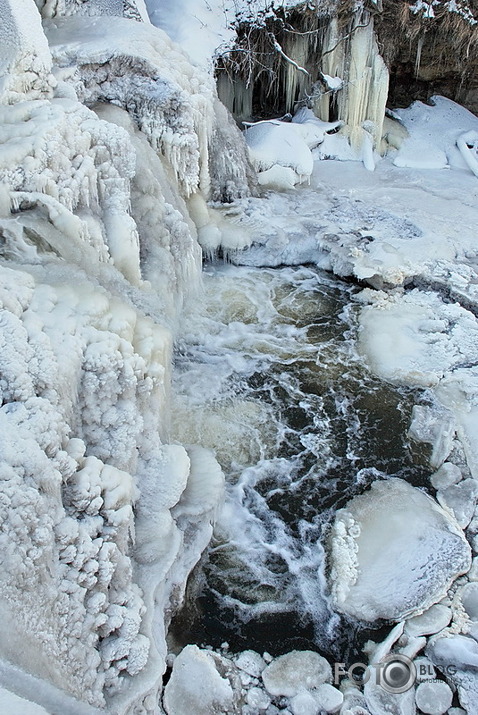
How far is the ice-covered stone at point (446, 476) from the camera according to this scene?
14.0 feet

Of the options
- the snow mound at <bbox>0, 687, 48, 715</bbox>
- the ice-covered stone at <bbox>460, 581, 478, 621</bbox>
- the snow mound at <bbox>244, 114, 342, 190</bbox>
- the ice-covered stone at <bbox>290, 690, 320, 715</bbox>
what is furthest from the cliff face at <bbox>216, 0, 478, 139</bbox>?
the snow mound at <bbox>0, 687, 48, 715</bbox>

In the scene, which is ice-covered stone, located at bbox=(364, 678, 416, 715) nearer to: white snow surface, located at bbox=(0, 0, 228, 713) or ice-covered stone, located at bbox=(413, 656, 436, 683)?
ice-covered stone, located at bbox=(413, 656, 436, 683)

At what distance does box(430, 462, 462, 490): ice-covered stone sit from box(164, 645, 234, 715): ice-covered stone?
6.79ft

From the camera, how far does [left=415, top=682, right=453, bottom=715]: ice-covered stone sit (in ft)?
9.78

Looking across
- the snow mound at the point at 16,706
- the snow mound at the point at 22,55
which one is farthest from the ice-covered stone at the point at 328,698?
the snow mound at the point at 22,55

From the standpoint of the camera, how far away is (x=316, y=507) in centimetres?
414

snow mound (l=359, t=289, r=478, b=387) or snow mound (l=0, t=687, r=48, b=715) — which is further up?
snow mound (l=0, t=687, r=48, b=715)

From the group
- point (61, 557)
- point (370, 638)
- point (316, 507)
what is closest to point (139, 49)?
point (316, 507)

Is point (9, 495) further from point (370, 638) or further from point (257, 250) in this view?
point (257, 250)

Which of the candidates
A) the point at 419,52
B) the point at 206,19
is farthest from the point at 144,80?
the point at 419,52

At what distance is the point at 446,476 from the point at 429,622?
4.02ft

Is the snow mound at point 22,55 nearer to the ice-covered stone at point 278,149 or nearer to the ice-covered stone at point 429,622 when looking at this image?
the ice-covered stone at point 278,149

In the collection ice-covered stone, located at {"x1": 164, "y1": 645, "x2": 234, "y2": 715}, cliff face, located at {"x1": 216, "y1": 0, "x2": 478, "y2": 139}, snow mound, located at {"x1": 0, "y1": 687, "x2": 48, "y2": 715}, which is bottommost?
ice-covered stone, located at {"x1": 164, "y1": 645, "x2": 234, "y2": 715}

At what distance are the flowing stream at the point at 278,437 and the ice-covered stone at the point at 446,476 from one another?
85mm
